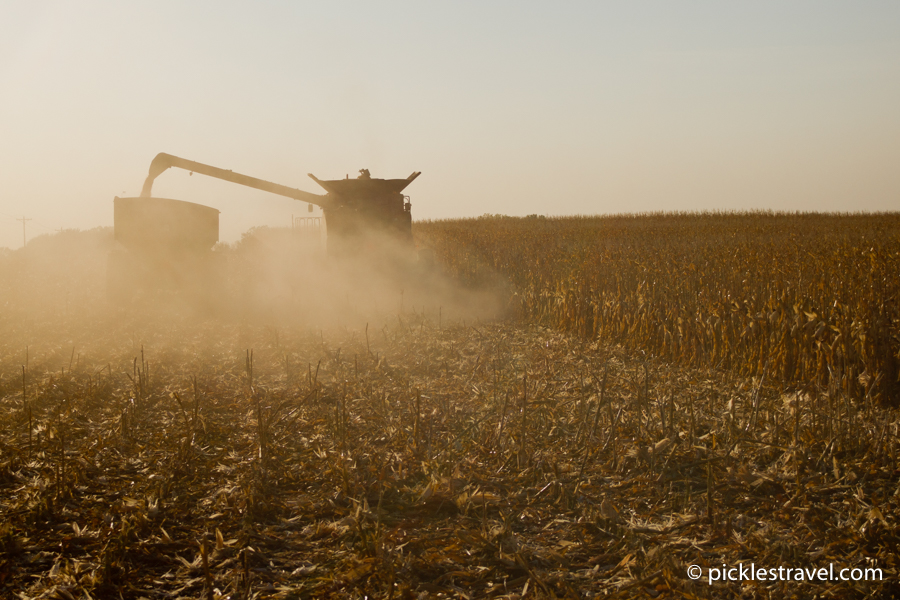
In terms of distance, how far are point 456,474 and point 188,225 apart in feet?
38.5

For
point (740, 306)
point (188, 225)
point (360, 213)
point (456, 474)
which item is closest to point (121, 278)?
point (188, 225)

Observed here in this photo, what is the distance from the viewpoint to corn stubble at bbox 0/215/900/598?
2.94 m

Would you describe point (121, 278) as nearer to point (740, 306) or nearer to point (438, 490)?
point (438, 490)

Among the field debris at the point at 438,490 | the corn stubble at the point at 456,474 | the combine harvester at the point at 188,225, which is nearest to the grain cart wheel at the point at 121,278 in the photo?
the combine harvester at the point at 188,225

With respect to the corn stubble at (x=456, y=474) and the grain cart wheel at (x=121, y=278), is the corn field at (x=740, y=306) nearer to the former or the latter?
the corn stubble at (x=456, y=474)

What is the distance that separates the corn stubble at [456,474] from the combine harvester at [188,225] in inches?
230

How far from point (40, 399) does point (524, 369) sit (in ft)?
16.0

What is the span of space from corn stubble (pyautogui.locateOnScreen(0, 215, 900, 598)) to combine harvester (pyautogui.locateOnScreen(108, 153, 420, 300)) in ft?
19.2

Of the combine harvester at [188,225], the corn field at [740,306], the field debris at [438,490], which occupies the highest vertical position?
the combine harvester at [188,225]

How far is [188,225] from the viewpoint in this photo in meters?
13.6

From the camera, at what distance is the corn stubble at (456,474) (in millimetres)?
2937

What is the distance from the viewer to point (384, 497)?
374 cm

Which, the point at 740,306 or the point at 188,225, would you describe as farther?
the point at 188,225

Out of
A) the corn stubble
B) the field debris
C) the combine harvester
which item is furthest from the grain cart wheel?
the field debris
